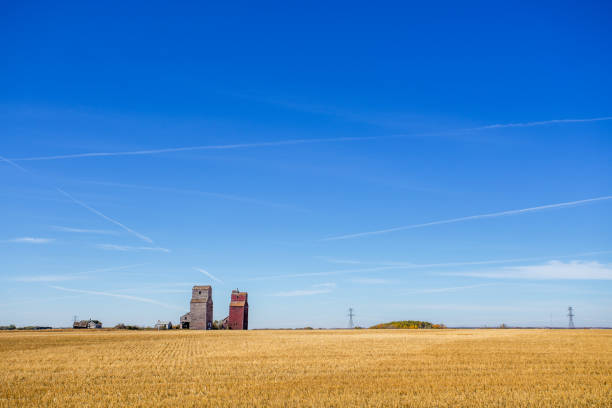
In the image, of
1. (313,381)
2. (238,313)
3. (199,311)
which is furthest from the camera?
(238,313)

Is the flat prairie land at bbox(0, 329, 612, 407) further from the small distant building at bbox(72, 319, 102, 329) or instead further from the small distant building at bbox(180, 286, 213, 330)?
the small distant building at bbox(72, 319, 102, 329)

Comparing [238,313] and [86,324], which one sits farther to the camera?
[86,324]

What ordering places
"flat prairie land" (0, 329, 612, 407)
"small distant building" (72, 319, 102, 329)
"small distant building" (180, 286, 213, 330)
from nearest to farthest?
"flat prairie land" (0, 329, 612, 407), "small distant building" (180, 286, 213, 330), "small distant building" (72, 319, 102, 329)

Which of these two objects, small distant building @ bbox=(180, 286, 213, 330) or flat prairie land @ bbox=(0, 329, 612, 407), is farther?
small distant building @ bbox=(180, 286, 213, 330)

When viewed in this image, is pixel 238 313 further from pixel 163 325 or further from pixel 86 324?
pixel 86 324

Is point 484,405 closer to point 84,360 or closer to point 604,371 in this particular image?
point 604,371

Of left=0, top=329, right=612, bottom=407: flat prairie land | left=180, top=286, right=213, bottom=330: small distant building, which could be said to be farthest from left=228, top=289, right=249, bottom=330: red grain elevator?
left=0, top=329, right=612, bottom=407: flat prairie land

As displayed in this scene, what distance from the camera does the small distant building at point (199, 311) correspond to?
114 meters

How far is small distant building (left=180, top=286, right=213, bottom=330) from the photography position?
373 feet

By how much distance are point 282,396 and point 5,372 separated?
16.6m

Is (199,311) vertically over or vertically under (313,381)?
over

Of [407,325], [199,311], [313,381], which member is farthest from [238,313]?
[313,381]

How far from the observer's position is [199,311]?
4508 inches

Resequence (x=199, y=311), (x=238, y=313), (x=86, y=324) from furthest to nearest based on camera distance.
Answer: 1. (x=86, y=324)
2. (x=238, y=313)
3. (x=199, y=311)
